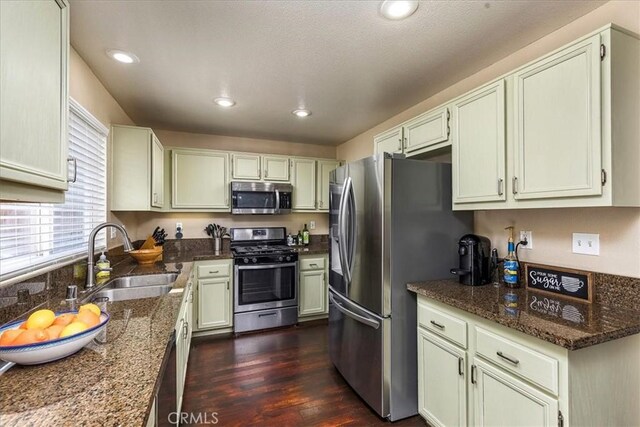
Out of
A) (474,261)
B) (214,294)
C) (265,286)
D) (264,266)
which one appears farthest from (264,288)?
(474,261)

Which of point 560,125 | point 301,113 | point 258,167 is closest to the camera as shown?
point 560,125

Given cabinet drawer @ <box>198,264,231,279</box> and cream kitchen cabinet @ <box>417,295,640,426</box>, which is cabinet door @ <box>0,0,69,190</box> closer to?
cream kitchen cabinet @ <box>417,295,640,426</box>

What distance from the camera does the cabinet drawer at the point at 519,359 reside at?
3.91ft

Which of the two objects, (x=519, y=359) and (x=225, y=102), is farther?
(x=225, y=102)

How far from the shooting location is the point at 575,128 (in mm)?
1363

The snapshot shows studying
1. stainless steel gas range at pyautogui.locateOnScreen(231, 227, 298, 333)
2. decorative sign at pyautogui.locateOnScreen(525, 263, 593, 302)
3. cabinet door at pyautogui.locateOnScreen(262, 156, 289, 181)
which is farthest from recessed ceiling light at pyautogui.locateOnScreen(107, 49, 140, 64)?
decorative sign at pyautogui.locateOnScreen(525, 263, 593, 302)

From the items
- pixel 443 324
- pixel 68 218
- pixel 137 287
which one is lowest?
pixel 443 324

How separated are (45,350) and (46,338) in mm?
38

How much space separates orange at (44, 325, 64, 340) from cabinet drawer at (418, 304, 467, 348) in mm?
1732

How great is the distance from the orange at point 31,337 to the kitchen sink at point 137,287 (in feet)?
2.95

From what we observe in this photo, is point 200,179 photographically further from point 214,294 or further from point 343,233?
point 343,233

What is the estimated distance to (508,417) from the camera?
4.45 ft

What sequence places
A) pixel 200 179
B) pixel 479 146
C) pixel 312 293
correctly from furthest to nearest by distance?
pixel 312 293, pixel 200 179, pixel 479 146

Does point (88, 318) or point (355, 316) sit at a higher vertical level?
point (88, 318)
